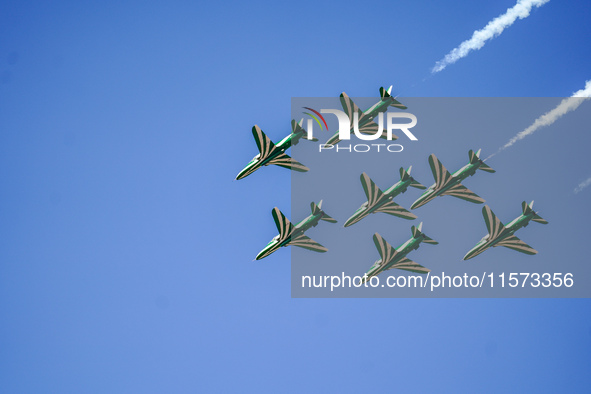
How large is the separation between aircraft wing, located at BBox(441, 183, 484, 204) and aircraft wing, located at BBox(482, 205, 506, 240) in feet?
2.95

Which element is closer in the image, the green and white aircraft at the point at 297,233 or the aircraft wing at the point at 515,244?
the green and white aircraft at the point at 297,233

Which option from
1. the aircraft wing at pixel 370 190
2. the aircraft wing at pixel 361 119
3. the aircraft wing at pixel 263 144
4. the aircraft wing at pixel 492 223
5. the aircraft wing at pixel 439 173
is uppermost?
the aircraft wing at pixel 361 119

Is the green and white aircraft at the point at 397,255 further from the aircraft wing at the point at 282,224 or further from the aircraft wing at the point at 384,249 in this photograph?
the aircraft wing at the point at 282,224

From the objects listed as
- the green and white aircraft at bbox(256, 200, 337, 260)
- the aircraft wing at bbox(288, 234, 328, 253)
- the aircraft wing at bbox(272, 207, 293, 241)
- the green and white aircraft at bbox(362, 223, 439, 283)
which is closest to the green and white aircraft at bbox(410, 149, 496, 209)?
the green and white aircraft at bbox(362, 223, 439, 283)

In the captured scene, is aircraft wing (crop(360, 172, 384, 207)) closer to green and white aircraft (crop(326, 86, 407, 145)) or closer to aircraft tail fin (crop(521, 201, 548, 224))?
green and white aircraft (crop(326, 86, 407, 145))

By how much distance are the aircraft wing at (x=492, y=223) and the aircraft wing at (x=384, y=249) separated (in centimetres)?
723

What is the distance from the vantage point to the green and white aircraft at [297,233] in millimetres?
69519

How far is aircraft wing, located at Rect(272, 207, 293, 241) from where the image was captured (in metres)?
68.8

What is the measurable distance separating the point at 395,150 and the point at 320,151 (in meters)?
5.51

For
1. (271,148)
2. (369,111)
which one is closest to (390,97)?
(369,111)

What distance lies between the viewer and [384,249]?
70.6 meters

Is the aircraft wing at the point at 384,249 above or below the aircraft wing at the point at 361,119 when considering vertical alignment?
below

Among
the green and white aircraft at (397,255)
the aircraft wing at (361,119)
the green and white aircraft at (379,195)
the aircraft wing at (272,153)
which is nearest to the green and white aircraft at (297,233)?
the green and white aircraft at (379,195)

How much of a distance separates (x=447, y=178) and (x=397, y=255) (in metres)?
Answer: 6.76
